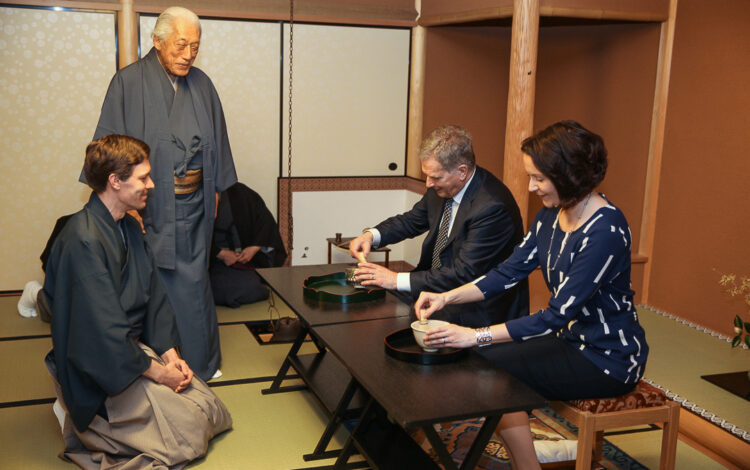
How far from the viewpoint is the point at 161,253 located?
11.2 feet

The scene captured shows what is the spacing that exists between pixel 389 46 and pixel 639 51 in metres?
1.68

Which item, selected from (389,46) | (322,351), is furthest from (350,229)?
(322,351)

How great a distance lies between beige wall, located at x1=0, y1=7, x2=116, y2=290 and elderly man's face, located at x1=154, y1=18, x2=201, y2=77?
1501mm

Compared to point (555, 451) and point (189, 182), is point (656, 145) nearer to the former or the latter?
point (555, 451)

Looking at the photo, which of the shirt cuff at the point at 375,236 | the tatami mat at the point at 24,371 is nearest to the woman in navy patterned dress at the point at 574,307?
the shirt cuff at the point at 375,236

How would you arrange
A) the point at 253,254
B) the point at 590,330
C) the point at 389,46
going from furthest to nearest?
the point at 389,46
the point at 253,254
the point at 590,330

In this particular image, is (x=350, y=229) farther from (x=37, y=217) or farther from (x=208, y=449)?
(x=208, y=449)

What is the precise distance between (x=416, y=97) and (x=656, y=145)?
1695 mm

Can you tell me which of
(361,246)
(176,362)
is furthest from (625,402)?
(176,362)

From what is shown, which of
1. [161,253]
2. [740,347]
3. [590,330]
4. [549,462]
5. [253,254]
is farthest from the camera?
[253,254]

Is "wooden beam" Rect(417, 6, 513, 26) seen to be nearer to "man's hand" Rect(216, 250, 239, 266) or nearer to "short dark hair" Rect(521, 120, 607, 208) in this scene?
"man's hand" Rect(216, 250, 239, 266)

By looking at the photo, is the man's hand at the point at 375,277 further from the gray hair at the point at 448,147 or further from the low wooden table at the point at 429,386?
the gray hair at the point at 448,147

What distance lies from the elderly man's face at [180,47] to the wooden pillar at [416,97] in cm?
225

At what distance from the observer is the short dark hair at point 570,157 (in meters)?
2.25
